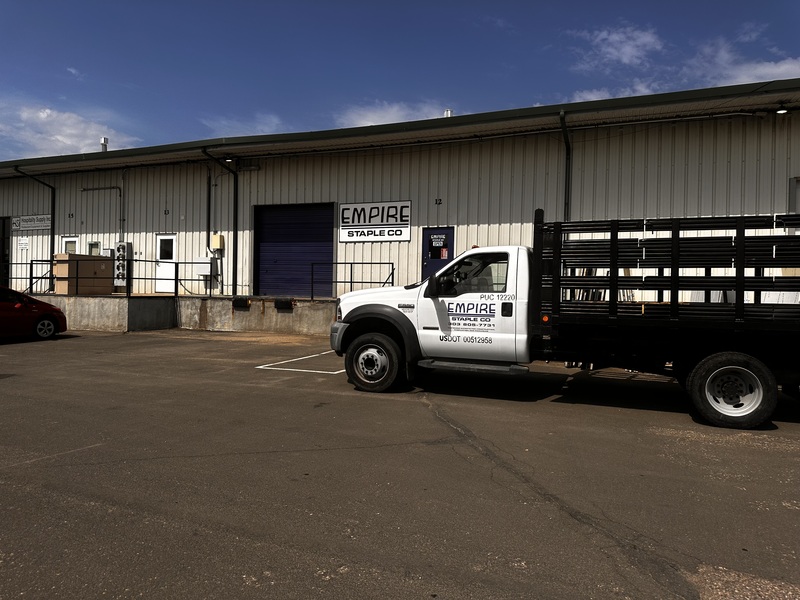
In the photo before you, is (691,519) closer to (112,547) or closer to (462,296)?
(112,547)

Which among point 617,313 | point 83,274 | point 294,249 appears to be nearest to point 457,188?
point 294,249

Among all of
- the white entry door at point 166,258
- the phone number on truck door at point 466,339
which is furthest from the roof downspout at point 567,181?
the white entry door at point 166,258

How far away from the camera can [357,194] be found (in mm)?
18297

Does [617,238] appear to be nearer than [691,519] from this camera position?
No

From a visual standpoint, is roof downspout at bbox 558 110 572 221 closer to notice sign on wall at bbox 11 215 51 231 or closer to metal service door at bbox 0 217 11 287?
notice sign on wall at bbox 11 215 51 231

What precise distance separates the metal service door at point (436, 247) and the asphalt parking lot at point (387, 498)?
360 inches

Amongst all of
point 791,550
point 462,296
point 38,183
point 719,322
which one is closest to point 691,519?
point 791,550

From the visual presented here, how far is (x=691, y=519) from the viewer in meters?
4.05

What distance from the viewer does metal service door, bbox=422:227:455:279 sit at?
1711 centimetres

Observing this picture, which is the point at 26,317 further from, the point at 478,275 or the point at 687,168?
the point at 687,168

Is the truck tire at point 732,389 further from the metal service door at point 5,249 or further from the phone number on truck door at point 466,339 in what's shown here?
the metal service door at point 5,249

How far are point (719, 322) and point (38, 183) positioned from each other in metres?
25.3

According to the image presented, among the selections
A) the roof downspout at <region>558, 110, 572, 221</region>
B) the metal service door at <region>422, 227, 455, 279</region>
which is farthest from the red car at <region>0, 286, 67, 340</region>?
the roof downspout at <region>558, 110, 572, 221</region>

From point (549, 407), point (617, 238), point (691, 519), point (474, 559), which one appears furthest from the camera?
point (549, 407)
